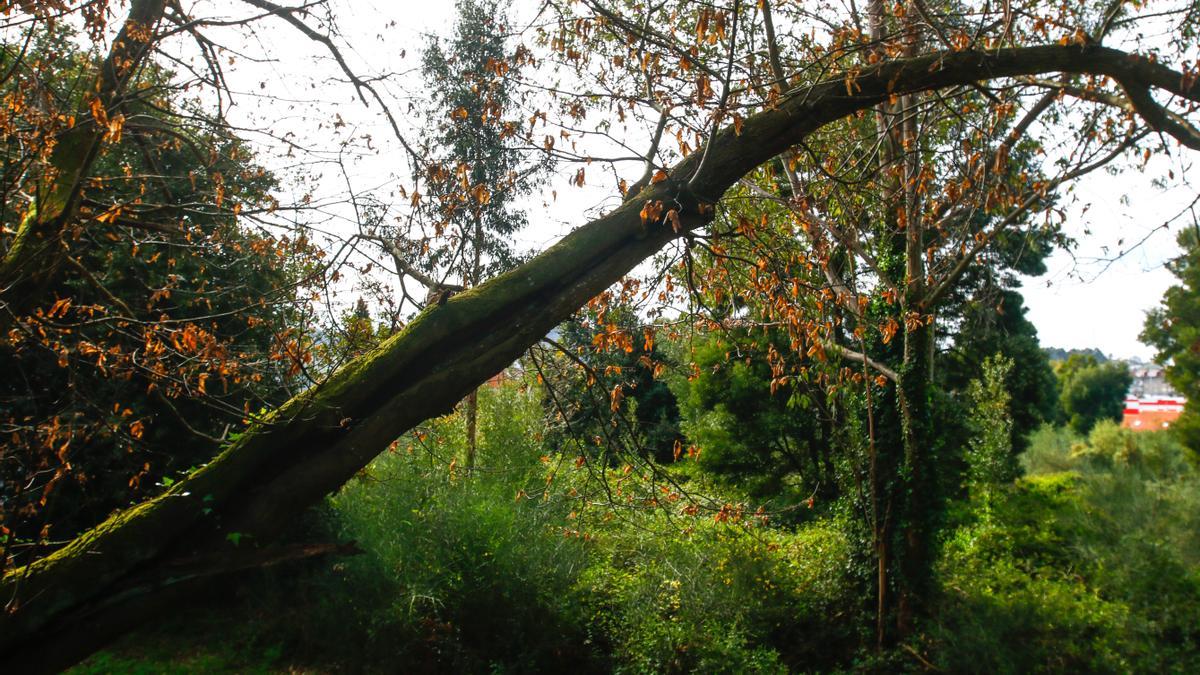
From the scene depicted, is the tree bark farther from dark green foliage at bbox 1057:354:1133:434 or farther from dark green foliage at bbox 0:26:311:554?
dark green foliage at bbox 1057:354:1133:434

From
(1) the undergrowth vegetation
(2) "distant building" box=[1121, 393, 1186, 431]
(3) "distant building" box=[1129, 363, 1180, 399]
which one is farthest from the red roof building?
(1) the undergrowth vegetation

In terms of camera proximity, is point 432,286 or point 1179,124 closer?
point 1179,124

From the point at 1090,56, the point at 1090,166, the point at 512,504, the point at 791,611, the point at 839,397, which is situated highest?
the point at 1090,166

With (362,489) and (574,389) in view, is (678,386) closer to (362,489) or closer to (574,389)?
(362,489)

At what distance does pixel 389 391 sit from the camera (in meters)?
2.84

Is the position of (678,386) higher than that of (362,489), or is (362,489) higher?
(678,386)

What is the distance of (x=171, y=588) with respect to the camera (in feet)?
8.34

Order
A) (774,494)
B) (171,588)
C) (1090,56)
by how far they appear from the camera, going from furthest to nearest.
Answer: (774,494)
(1090,56)
(171,588)

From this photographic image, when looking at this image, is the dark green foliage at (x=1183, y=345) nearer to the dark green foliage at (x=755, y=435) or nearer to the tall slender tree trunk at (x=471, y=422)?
the dark green foliage at (x=755, y=435)

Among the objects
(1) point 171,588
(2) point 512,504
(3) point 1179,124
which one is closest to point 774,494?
(2) point 512,504

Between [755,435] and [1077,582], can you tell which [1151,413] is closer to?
[755,435]

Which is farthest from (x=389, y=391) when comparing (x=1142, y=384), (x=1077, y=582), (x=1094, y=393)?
(x=1142, y=384)

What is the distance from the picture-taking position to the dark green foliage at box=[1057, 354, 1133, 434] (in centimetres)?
3181

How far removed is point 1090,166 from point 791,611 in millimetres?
5434
